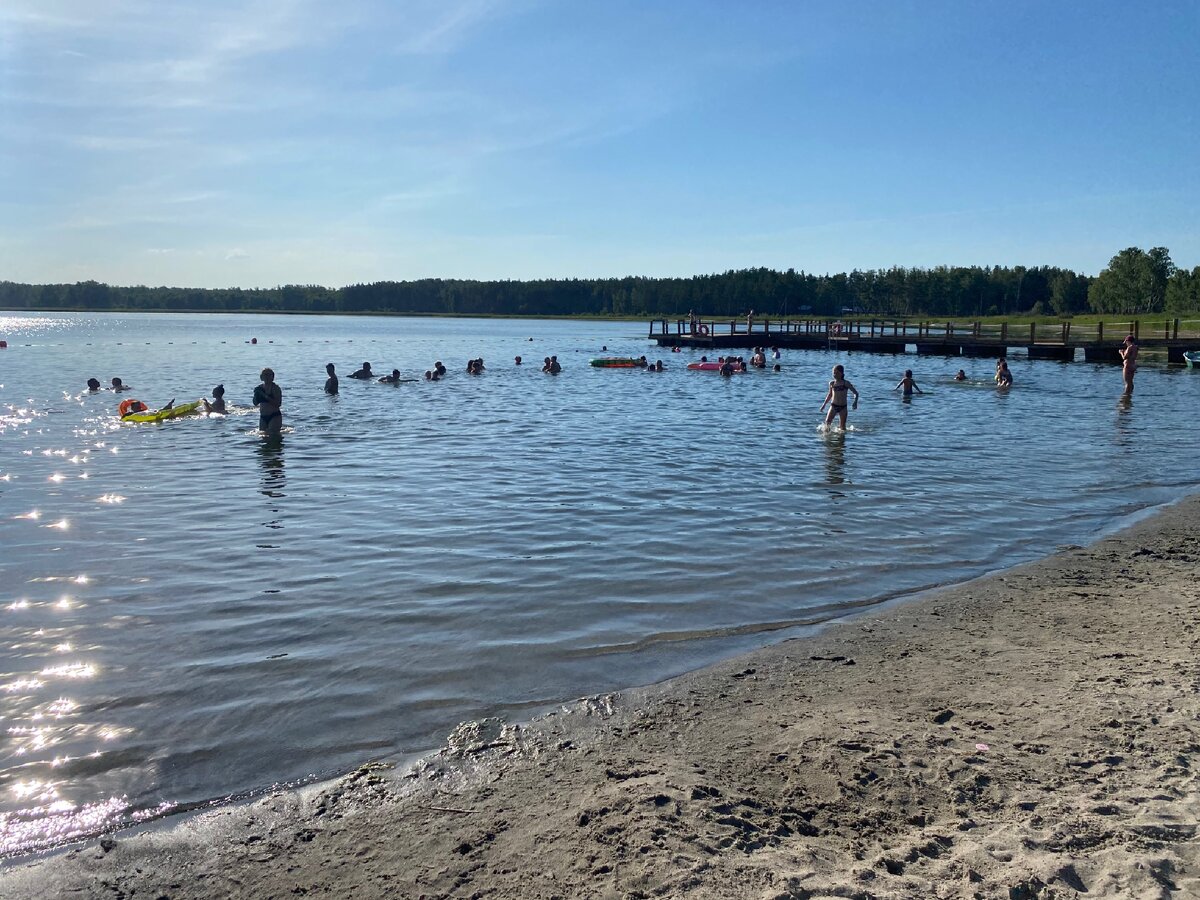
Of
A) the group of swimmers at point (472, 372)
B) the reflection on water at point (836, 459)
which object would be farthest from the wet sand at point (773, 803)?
the group of swimmers at point (472, 372)

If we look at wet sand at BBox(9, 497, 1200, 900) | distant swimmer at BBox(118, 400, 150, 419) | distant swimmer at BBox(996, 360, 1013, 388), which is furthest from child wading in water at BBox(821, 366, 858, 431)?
distant swimmer at BBox(118, 400, 150, 419)

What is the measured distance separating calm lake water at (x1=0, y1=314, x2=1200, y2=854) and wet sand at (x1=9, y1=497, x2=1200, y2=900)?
1.74 ft

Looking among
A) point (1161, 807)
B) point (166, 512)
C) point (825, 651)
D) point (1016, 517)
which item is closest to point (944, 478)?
point (1016, 517)

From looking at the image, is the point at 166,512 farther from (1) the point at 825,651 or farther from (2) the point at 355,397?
(2) the point at 355,397

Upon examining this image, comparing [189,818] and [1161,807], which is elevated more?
[1161,807]

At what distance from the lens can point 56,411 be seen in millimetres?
24766

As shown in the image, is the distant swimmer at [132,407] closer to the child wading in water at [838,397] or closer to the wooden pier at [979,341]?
the child wading in water at [838,397]

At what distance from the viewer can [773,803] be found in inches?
173

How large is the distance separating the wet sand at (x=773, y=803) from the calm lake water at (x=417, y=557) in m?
0.53

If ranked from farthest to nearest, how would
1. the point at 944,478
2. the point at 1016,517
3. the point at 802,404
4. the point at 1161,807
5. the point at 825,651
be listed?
the point at 802,404 < the point at 944,478 < the point at 1016,517 < the point at 825,651 < the point at 1161,807

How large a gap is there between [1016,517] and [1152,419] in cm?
1565

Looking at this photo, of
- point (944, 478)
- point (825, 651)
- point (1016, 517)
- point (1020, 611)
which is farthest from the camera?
point (944, 478)

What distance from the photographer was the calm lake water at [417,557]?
559cm

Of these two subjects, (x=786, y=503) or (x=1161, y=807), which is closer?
(x=1161, y=807)
